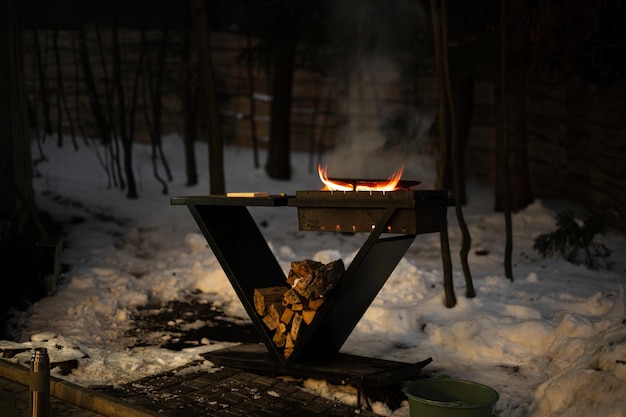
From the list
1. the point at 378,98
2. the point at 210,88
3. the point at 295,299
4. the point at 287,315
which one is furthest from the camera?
the point at 378,98

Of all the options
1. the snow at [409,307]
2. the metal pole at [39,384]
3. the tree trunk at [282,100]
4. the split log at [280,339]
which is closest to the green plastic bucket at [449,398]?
the snow at [409,307]

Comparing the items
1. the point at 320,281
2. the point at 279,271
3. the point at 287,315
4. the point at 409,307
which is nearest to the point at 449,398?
the point at 320,281

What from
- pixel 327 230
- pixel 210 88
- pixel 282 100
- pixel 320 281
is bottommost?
pixel 320 281

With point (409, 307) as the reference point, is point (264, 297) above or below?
above

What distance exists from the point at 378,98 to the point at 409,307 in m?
15.8

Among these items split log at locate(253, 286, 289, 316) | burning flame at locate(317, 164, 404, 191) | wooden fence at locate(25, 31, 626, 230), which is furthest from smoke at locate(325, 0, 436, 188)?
burning flame at locate(317, 164, 404, 191)

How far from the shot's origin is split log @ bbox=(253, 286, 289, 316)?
7.25 metres

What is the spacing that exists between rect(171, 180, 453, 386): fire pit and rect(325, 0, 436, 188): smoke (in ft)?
44.0

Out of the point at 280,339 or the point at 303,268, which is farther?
the point at 280,339

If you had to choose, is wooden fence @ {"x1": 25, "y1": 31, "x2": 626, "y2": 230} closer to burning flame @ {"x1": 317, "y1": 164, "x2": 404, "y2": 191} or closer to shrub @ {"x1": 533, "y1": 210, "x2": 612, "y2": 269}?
shrub @ {"x1": 533, "y1": 210, "x2": 612, "y2": 269}

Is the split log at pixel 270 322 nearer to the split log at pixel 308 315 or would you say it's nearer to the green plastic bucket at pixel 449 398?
the split log at pixel 308 315

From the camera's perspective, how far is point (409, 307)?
9562mm

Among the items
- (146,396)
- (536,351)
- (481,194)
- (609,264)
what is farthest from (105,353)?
(481,194)

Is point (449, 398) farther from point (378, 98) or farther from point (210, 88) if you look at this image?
point (378, 98)
